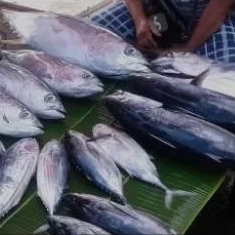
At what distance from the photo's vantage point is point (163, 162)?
2609 millimetres

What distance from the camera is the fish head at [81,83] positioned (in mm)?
2949

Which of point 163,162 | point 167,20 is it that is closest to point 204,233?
point 163,162

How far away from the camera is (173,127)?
8.45ft

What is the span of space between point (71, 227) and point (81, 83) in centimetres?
102

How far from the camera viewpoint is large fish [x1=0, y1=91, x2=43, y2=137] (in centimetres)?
266

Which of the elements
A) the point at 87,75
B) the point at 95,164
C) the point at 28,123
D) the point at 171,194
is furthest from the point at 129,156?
the point at 87,75

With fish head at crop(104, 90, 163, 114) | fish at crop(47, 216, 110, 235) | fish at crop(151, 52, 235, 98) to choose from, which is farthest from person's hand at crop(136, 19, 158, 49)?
fish at crop(47, 216, 110, 235)

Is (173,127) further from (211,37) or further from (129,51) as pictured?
(211,37)

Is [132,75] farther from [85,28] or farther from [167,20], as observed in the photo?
[167,20]

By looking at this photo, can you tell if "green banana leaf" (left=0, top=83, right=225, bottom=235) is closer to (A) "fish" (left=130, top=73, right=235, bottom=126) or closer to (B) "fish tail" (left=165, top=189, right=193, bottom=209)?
(B) "fish tail" (left=165, top=189, right=193, bottom=209)

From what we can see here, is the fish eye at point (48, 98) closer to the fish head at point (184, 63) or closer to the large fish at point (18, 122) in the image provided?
the large fish at point (18, 122)

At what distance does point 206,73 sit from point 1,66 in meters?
1.11

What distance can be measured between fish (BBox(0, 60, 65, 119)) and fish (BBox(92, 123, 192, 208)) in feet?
0.90

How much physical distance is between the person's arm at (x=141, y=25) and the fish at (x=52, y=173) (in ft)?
3.97
